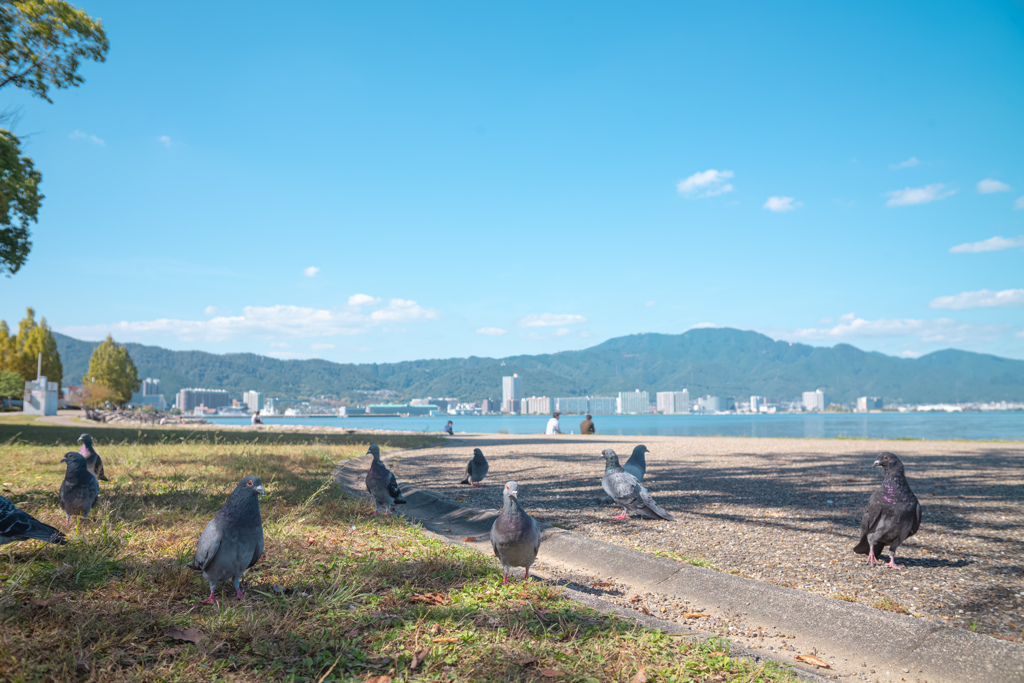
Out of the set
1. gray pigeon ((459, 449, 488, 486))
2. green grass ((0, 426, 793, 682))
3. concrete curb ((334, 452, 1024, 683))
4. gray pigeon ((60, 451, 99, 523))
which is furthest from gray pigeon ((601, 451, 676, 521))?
gray pigeon ((60, 451, 99, 523))

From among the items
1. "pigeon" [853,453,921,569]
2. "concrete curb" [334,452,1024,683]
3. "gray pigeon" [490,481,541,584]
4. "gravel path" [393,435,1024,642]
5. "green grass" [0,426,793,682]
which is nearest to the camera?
"green grass" [0,426,793,682]

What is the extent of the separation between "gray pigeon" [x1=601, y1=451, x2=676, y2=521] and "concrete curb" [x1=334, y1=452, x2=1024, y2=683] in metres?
1.43

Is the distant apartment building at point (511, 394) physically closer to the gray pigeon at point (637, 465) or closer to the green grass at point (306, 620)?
the gray pigeon at point (637, 465)

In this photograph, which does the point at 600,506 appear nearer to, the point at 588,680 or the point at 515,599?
the point at 515,599

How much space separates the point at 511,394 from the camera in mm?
177000

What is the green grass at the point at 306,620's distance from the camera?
9.05 ft

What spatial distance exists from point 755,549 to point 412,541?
3.75m

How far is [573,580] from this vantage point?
16.8 ft

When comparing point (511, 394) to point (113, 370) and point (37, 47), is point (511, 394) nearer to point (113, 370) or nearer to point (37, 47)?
point (113, 370)

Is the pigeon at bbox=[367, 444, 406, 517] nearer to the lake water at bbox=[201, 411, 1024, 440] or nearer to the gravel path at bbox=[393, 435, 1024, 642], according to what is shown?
the gravel path at bbox=[393, 435, 1024, 642]

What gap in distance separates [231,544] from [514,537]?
6.71 ft

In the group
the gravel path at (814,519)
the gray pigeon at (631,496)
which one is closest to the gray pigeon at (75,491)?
the gravel path at (814,519)

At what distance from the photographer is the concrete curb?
3170mm

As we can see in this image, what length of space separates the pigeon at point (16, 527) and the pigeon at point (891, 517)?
7038mm
